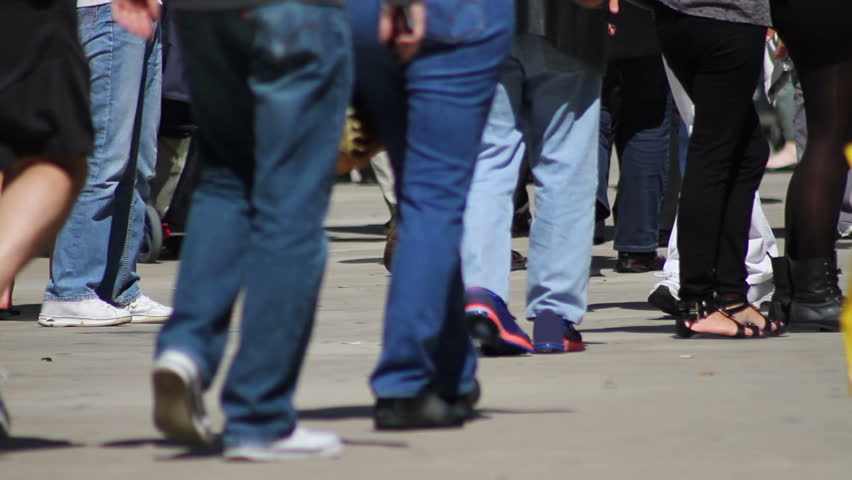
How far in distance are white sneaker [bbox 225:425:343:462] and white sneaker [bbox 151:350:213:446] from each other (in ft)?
0.33

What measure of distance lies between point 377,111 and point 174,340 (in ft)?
2.83

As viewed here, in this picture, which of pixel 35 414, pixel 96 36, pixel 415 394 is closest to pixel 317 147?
pixel 415 394

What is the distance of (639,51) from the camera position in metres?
8.60

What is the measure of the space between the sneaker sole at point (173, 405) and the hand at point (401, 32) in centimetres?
95

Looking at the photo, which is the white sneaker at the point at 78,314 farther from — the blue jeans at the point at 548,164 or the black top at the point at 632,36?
the black top at the point at 632,36

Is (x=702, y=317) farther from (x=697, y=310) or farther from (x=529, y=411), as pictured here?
(x=529, y=411)

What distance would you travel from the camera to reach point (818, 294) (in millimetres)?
6145

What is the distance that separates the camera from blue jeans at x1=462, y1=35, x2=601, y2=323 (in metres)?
5.41

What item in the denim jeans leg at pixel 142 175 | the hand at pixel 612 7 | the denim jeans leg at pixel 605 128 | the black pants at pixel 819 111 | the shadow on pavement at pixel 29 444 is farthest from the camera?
the denim jeans leg at pixel 605 128

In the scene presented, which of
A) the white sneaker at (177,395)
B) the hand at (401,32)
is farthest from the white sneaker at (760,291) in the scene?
the white sneaker at (177,395)

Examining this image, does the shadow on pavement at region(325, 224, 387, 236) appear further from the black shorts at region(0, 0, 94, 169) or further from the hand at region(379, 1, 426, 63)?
the hand at region(379, 1, 426, 63)

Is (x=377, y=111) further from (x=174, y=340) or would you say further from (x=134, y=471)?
(x=134, y=471)

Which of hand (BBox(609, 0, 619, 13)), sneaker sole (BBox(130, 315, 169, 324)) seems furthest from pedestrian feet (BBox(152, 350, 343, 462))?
sneaker sole (BBox(130, 315, 169, 324))

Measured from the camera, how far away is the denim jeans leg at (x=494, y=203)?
533 cm
